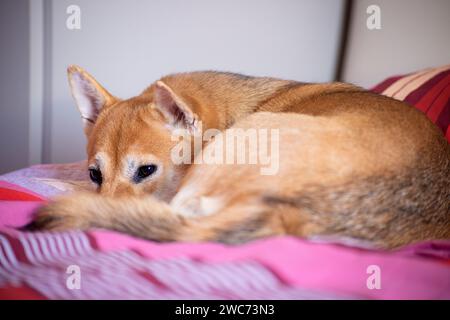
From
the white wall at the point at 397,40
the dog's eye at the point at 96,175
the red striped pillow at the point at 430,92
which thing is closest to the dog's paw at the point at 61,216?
the dog's eye at the point at 96,175

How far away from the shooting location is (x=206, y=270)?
813mm

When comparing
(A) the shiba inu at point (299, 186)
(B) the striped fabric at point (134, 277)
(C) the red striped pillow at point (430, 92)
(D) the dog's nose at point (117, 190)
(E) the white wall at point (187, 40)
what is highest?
(E) the white wall at point (187, 40)

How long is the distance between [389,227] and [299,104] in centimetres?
89

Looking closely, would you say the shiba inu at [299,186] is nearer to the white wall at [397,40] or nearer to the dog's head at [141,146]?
the dog's head at [141,146]

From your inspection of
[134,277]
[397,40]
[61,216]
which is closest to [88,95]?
[61,216]

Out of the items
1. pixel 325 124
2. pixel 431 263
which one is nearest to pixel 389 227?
pixel 431 263

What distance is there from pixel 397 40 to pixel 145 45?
83.2 inches

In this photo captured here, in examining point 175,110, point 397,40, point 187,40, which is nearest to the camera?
point 175,110

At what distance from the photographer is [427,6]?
2.37 meters

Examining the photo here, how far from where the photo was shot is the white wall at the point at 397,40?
7.62 ft

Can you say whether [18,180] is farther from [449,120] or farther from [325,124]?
[449,120]

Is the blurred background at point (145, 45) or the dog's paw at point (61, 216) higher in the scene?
the blurred background at point (145, 45)

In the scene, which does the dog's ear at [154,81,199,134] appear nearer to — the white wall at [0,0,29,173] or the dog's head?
the dog's head

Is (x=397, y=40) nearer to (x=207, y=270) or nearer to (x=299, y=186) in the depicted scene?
(x=299, y=186)
